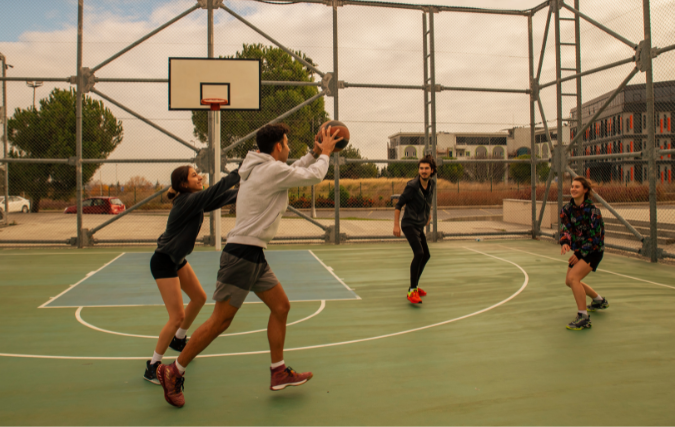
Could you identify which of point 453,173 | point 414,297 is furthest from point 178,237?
point 453,173

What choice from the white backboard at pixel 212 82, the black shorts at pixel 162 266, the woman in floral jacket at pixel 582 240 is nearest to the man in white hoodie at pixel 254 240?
the black shorts at pixel 162 266

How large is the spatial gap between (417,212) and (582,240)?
6.47 feet

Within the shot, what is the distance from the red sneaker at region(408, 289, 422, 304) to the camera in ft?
20.9

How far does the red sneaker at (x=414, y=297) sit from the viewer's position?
6.36 meters

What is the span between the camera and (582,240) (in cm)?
541

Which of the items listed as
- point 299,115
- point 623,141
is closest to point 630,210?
point 623,141

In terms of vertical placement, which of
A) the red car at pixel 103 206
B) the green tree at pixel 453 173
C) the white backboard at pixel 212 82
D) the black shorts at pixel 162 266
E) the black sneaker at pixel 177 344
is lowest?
the black sneaker at pixel 177 344

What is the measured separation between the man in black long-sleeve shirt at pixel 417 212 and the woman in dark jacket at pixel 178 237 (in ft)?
9.88

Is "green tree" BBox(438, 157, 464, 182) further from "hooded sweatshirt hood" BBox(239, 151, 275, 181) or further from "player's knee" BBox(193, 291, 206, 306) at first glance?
"hooded sweatshirt hood" BBox(239, 151, 275, 181)

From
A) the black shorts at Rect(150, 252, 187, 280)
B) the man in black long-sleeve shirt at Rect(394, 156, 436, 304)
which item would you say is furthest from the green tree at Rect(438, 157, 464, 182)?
the black shorts at Rect(150, 252, 187, 280)

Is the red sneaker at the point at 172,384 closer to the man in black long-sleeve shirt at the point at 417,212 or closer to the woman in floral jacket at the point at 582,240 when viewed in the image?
the man in black long-sleeve shirt at the point at 417,212

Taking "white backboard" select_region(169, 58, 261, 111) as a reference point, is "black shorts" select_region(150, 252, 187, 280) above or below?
below

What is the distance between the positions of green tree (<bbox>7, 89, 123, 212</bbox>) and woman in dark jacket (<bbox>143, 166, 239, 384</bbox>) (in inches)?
344

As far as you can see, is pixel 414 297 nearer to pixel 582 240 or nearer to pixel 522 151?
pixel 582 240
